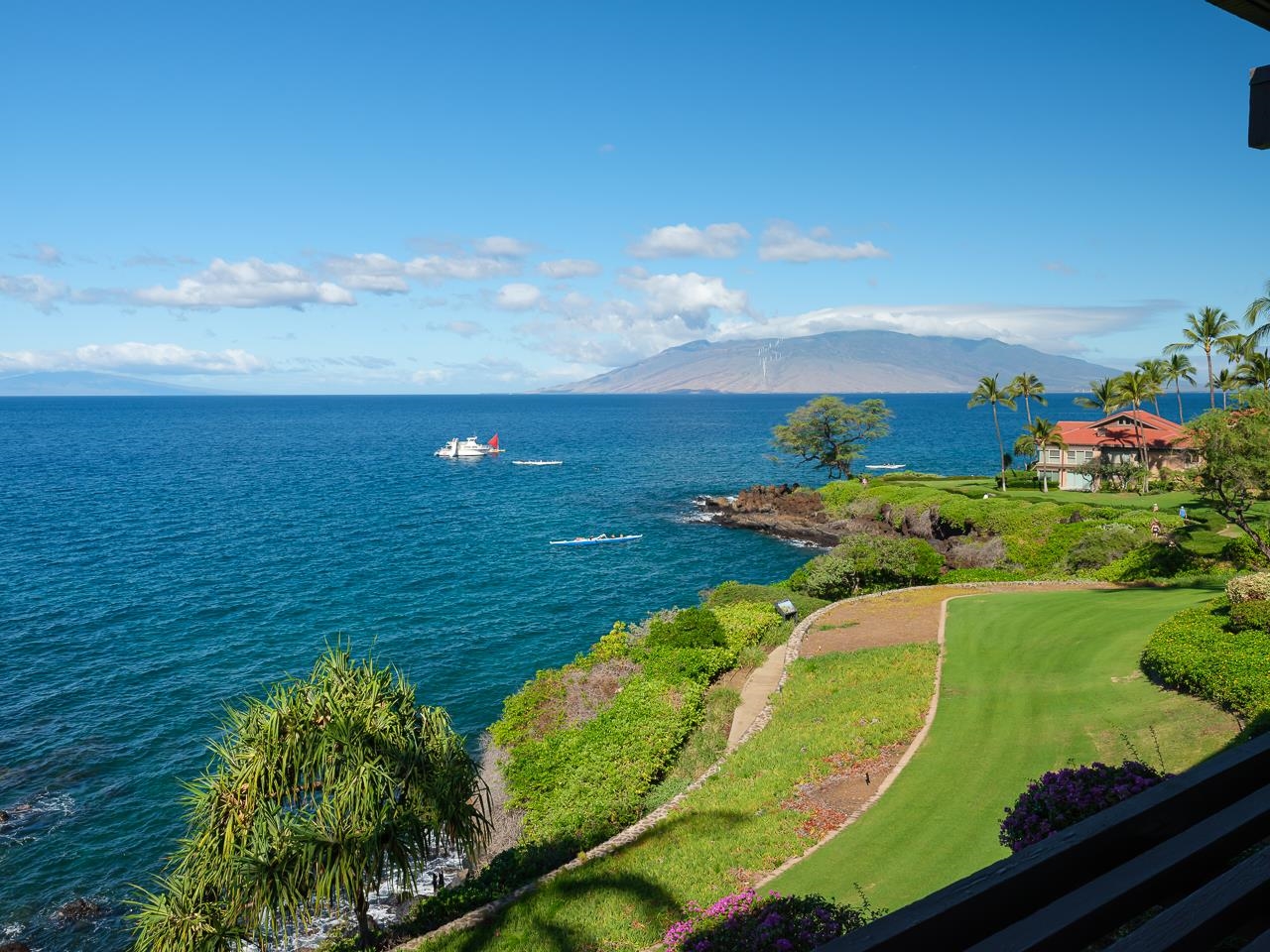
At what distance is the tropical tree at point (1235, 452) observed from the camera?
88.6 ft

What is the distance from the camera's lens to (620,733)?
24.5 meters

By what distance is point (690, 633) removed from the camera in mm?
Result: 31062

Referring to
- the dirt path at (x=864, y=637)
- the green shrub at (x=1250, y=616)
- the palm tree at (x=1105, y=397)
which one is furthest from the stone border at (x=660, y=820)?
the palm tree at (x=1105, y=397)

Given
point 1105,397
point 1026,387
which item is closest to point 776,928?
point 1105,397

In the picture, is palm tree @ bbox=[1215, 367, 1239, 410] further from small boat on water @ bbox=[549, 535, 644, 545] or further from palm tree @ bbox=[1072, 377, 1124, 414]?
small boat on water @ bbox=[549, 535, 644, 545]

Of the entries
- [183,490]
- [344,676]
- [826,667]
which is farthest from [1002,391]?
[183,490]

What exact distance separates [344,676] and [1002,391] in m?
67.7

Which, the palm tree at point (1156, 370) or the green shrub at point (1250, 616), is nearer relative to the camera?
the green shrub at point (1250, 616)

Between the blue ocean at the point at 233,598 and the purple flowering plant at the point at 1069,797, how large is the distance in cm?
2093

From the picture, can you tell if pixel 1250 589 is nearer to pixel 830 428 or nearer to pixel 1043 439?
pixel 1043 439

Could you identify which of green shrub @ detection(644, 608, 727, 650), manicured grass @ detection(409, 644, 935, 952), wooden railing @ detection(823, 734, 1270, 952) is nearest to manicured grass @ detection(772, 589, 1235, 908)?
manicured grass @ detection(409, 644, 935, 952)

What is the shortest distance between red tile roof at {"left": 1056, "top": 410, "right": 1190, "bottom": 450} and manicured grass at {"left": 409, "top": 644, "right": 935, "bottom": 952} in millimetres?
53165

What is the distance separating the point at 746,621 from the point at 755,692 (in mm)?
6410

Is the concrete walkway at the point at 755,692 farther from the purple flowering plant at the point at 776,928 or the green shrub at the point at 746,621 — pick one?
the purple flowering plant at the point at 776,928
